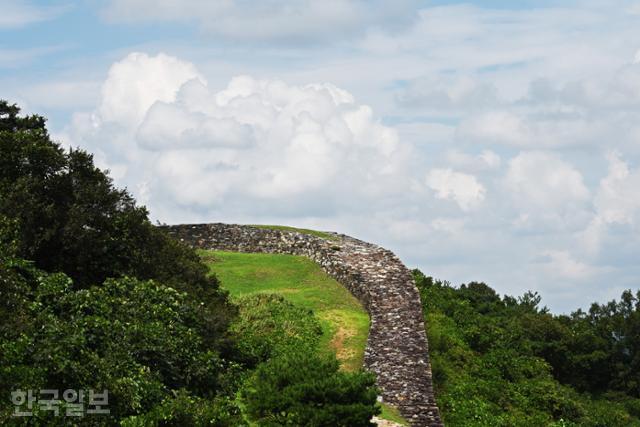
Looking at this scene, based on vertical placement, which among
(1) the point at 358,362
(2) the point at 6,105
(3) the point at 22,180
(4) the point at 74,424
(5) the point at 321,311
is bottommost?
(4) the point at 74,424

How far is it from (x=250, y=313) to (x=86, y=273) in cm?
695

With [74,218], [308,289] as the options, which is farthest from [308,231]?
[74,218]

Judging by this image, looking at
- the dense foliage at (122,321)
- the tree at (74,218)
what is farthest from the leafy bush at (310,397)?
the tree at (74,218)

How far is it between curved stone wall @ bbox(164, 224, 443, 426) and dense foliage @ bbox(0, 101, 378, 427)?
2.33 m

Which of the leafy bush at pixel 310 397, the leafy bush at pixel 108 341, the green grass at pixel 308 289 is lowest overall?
the leafy bush at pixel 310 397

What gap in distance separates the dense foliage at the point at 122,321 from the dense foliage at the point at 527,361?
479cm

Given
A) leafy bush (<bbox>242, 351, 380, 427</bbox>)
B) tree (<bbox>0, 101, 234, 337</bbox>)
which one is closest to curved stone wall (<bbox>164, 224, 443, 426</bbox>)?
tree (<bbox>0, 101, 234, 337</bbox>)

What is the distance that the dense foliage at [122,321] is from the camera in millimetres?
20047

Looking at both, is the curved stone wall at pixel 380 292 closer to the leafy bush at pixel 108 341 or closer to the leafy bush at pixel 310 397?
the leafy bush at pixel 108 341

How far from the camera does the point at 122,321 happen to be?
23.2m

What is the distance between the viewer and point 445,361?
32.8 meters

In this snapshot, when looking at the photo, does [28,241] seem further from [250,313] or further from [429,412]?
[429,412]

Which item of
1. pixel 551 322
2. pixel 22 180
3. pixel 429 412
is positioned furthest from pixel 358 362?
pixel 551 322

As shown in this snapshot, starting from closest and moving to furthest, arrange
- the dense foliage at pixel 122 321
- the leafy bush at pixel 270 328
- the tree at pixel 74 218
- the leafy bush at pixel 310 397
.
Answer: the dense foliage at pixel 122 321
the leafy bush at pixel 310 397
the tree at pixel 74 218
the leafy bush at pixel 270 328
